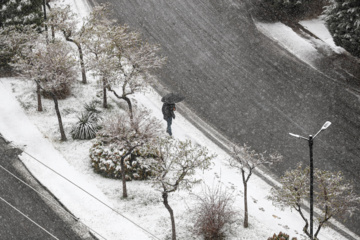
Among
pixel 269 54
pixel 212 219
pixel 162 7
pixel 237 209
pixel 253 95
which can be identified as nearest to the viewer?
pixel 212 219

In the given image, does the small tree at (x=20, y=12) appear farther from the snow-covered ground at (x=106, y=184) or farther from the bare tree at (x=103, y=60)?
the bare tree at (x=103, y=60)

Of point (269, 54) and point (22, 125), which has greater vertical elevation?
point (269, 54)

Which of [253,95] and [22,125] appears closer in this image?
[22,125]

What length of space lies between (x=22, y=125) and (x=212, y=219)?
8678mm

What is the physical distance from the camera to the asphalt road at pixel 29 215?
11.6 meters

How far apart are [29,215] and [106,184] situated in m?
2.66

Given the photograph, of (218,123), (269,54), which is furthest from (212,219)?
(269,54)

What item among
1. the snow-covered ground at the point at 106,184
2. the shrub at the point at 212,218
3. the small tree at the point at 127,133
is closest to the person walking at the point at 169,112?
the snow-covered ground at the point at 106,184

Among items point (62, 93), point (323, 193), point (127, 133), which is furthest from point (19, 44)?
point (323, 193)

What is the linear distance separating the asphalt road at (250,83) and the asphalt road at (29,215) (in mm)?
7433

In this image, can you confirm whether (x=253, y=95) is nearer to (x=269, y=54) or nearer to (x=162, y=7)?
(x=269, y=54)

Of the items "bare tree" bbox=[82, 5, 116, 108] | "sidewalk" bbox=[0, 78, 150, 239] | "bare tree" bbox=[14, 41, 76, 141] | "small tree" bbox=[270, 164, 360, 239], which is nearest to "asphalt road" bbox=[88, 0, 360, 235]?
"small tree" bbox=[270, 164, 360, 239]

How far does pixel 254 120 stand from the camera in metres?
17.5

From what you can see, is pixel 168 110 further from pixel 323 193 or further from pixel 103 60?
pixel 323 193
